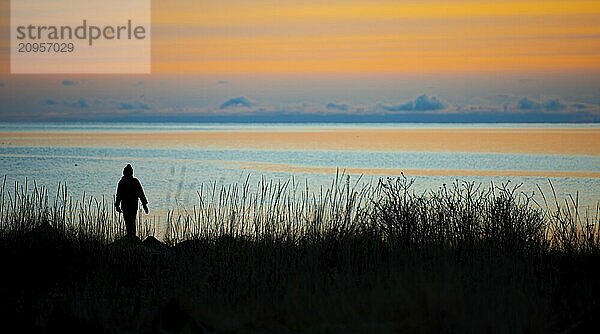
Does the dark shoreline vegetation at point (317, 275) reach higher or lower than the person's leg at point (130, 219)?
lower

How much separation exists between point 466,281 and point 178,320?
4022mm

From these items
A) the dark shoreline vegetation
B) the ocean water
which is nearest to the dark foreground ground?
the dark shoreline vegetation

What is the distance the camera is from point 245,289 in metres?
10.7

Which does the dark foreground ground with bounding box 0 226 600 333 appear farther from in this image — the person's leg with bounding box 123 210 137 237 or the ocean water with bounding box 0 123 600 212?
the ocean water with bounding box 0 123 600 212

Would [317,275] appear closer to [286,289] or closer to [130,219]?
[286,289]

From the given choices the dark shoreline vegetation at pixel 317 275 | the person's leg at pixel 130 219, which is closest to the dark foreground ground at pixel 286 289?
the dark shoreline vegetation at pixel 317 275

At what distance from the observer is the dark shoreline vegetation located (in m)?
9.09

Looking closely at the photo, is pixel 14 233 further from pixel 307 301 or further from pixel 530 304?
pixel 530 304

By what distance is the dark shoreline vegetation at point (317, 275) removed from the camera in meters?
9.09

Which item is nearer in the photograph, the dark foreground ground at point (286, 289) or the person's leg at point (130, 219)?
the dark foreground ground at point (286, 289)

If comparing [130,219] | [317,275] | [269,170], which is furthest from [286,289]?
[269,170]

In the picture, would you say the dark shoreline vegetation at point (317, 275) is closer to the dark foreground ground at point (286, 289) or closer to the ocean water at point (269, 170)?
the dark foreground ground at point (286, 289)

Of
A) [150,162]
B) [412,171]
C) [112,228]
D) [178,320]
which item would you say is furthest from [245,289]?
[150,162]

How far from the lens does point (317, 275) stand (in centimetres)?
1126
